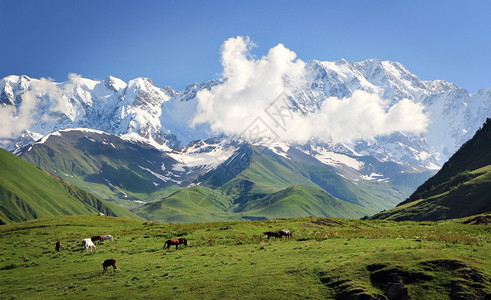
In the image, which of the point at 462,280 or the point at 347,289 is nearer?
the point at 462,280

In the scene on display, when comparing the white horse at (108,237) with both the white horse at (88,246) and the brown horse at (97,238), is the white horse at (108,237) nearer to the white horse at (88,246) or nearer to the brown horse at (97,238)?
the brown horse at (97,238)

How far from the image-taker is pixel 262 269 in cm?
3541

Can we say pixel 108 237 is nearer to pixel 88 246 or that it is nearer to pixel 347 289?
pixel 88 246

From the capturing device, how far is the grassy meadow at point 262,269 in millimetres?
29531

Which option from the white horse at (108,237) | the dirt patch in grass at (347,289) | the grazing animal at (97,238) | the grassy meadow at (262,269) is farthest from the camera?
the white horse at (108,237)

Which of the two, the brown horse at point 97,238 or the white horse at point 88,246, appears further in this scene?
the brown horse at point 97,238

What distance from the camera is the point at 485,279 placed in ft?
94.2

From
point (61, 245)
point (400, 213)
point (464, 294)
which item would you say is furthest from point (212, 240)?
point (400, 213)

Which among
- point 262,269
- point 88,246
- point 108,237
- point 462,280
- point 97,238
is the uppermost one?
point 108,237

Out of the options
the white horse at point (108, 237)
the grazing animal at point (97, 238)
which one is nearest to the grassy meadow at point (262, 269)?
the grazing animal at point (97, 238)

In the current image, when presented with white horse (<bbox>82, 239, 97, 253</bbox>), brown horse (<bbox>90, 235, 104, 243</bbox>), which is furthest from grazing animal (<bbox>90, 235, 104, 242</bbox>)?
white horse (<bbox>82, 239, 97, 253</bbox>)

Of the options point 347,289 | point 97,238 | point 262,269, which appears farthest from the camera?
point 97,238

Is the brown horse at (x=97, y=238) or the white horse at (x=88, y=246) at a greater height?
the brown horse at (x=97, y=238)

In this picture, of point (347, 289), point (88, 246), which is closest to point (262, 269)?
point (347, 289)
